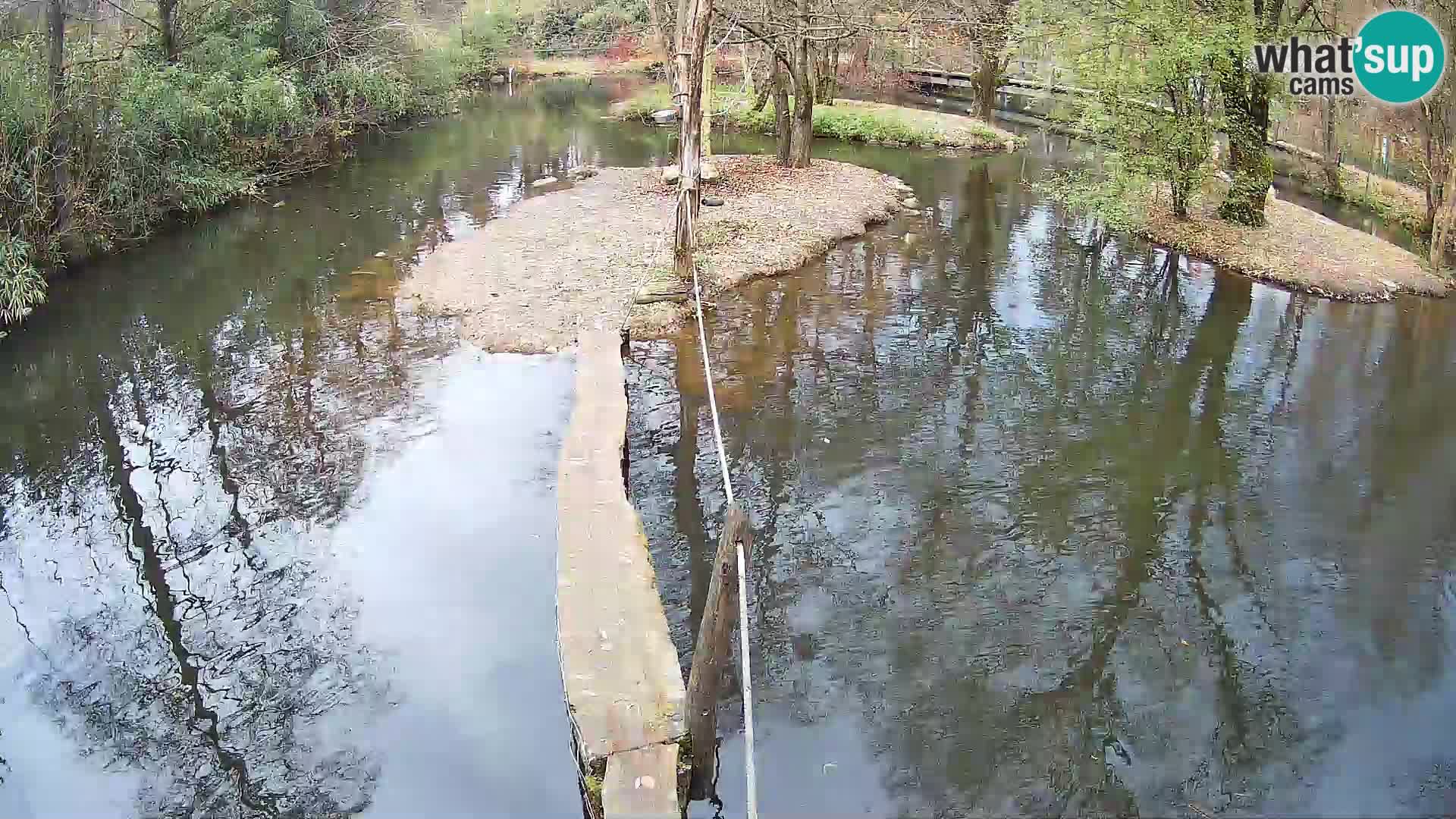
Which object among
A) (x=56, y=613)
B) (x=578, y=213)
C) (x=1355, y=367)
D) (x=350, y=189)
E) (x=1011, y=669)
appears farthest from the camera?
(x=350, y=189)

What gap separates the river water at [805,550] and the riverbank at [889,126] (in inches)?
537

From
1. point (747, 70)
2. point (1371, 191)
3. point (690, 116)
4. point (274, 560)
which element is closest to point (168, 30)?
point (690, 116)

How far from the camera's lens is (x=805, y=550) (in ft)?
25.4

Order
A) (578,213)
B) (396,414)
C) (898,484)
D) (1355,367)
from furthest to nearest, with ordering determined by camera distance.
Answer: (578,213)
(1355,367)
(396,414)
(898,484)

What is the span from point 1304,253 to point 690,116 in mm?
9558

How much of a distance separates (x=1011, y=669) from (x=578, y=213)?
45.1 feet

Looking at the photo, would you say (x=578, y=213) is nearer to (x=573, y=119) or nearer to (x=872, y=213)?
(x=872, y=213)

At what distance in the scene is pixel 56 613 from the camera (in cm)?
704

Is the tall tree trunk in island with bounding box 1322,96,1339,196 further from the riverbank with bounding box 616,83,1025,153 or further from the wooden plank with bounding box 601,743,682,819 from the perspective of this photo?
the wooden plank with bounding box 601,743,682,819

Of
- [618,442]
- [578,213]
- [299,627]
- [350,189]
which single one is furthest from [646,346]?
[350,189]

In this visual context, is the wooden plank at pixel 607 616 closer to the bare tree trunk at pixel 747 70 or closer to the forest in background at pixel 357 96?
the forest in background at pixel 357 96

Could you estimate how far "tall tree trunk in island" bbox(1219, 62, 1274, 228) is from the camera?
15586 millimetres

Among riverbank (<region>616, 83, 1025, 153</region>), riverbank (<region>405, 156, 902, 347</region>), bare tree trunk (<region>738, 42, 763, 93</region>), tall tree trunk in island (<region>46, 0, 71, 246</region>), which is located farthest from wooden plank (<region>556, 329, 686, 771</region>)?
bare tree trunk (<region>738, 42, 763, 93</region>)

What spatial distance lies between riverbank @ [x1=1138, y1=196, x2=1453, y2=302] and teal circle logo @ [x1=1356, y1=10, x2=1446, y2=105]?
2.25 meters
